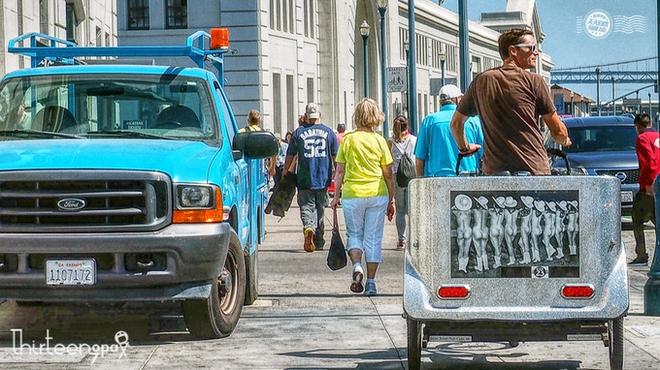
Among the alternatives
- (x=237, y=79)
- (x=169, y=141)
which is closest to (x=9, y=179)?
(x=169, y=141)

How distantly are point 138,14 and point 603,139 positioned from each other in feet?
83.8

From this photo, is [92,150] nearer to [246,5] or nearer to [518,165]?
[518,165]

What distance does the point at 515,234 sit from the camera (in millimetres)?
8266

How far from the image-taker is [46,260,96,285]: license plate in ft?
32.3

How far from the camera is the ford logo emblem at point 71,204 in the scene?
9.92m

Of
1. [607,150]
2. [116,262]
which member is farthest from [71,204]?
[607,150]

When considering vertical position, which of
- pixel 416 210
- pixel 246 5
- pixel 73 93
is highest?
pixel 246 5

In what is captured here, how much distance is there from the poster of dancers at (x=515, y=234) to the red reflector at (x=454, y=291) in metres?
0.07

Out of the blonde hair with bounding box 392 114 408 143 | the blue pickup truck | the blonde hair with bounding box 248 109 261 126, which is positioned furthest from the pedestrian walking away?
the blue pickup truck

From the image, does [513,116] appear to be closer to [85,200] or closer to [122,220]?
[122,220]

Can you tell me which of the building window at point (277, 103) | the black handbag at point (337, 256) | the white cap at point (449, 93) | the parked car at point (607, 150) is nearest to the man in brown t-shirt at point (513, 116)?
the black handbag at point (337, 256)

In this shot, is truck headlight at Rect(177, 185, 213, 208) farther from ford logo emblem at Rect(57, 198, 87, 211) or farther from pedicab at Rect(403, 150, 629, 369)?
pedicab at Rect(403, 150, 629, 369)

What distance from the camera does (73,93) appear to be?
37.4ft

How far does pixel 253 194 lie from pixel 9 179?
10.5 feet
